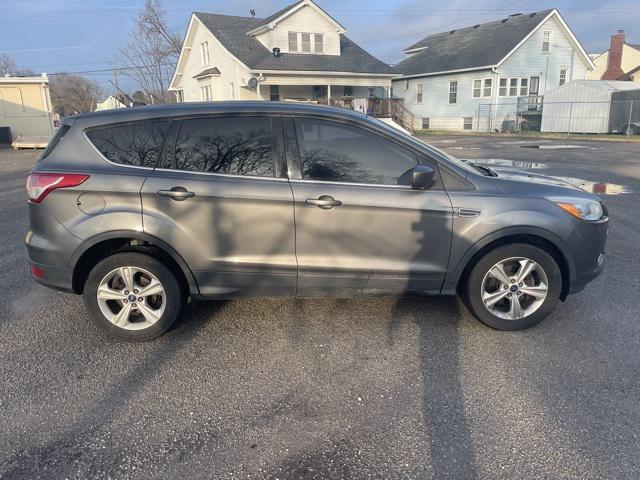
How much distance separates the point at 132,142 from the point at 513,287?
3.20m

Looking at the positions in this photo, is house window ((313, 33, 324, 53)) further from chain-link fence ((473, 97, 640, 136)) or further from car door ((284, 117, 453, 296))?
car door ((284, 117, 453, 296))

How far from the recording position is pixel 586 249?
12.5ft

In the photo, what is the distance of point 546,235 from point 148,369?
10.3 ft

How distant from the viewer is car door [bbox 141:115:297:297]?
3.59 meters

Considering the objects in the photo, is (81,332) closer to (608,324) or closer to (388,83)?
(608,324)

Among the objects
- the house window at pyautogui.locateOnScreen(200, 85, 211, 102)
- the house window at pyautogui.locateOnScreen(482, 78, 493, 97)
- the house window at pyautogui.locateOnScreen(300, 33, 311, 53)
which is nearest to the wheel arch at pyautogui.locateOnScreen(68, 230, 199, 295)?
the house window at pyautogui.locateOnScreen(300, 33, 311, 53)

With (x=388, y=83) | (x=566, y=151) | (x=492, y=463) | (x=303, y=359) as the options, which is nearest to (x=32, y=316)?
(x=303, y=359)

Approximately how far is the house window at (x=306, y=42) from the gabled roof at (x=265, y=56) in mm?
704

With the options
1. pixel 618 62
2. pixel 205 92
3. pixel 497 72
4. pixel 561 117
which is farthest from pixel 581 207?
pixel 618 62

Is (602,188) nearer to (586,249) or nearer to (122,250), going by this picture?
(586,249)

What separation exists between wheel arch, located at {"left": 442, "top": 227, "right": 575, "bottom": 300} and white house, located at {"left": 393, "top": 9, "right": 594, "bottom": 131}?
30.4m

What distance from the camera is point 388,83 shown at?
99.1 ft

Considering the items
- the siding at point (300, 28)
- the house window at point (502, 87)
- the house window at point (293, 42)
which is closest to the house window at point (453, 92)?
the house window at point (502, 87)

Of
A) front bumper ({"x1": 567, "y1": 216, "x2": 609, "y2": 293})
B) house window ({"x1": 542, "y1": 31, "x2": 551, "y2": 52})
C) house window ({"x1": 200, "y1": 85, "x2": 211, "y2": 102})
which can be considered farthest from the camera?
house window ({"x1": 542, "y1": 31, "x2": 551, "y2": 52})
